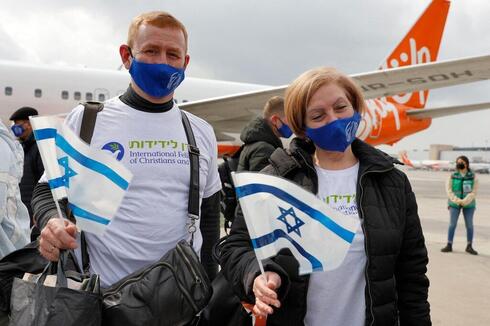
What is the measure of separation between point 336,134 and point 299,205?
410 millimetres

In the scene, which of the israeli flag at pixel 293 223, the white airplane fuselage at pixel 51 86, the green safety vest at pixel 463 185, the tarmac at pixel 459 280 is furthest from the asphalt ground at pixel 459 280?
the white airplane fuselage at pixel 51 86

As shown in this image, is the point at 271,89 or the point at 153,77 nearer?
the point at 153,77

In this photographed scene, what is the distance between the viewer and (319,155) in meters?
1.87

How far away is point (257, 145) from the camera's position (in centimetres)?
371

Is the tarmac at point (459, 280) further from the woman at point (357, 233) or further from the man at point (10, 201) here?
the man at point (10, 201)

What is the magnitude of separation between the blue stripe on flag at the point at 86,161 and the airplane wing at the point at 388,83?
8.05 metres

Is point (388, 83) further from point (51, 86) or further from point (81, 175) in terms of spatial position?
point (81, 175)

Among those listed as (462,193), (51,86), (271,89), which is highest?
(51,86)

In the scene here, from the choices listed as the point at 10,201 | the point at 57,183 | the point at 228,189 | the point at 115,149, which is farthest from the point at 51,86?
the point at 57,183

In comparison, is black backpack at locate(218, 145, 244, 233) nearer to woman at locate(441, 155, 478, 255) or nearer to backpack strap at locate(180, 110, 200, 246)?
backpack strap at locate(180, 110, 200, 246)

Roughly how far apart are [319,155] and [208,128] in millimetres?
494

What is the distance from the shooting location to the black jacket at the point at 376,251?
1594 millimetres

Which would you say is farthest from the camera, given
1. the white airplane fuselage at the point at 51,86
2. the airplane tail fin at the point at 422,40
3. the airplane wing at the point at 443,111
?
the airplane tail fin at the point at 422,40

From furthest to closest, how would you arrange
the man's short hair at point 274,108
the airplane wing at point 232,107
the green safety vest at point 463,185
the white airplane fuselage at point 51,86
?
1. the white airplane fuselage at point 51,86
2. the airplane wing at point 232,107
3. the green safety vest at point 463,185
4. the man's short hair at point 274,108
